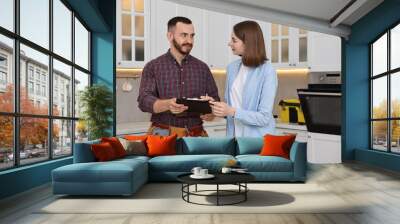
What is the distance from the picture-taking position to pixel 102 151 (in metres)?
5.61

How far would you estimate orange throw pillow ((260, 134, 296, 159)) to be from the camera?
6.36m

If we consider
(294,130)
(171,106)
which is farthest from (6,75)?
(294,130)

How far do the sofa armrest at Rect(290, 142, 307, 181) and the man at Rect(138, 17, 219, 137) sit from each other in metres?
1.60

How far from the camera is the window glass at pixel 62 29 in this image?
21.0ft

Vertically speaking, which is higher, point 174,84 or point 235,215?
point 174,84

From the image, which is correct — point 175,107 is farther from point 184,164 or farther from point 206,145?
point 184,164

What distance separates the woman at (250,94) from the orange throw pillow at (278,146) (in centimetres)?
70

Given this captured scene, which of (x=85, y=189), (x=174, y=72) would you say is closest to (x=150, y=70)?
(x=174, y=72)

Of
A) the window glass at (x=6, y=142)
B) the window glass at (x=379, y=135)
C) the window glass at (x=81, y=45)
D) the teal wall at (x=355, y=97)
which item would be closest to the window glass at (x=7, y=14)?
the window glass at (x=6, y=142)

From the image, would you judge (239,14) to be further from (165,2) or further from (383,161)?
(383,161)

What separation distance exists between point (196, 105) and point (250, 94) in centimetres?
85

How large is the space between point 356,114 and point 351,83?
0.65m

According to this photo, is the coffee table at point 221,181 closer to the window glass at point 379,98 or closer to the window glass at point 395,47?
the window glass at point 395,47

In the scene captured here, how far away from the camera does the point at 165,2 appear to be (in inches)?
336
